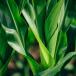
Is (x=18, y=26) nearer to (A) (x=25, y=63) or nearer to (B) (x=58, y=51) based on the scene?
(B) (x=58, y=51)

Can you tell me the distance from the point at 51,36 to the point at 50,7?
11cm

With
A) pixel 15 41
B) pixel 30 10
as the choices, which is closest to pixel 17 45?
pixel 15 41

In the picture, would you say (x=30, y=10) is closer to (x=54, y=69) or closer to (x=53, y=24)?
(x=53, y=24)

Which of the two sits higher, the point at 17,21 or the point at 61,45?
the point at 17,21

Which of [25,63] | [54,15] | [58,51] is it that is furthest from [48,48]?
[25,63]

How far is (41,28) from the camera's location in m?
1.16

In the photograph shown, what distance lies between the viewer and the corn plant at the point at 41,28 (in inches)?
43.2

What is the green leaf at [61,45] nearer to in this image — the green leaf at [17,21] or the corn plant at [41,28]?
the corn plant at [41,28]

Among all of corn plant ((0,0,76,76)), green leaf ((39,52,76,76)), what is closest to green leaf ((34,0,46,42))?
corn plant ((0,0,76,76))

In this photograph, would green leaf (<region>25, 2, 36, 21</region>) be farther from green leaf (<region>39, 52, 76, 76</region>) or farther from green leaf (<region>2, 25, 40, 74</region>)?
green leaf (<region>39, 52, 76, 76</region>)

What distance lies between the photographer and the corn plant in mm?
1097

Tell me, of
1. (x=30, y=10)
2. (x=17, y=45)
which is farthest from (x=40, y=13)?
(x=17, y=45)

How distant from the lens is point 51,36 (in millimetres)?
1156

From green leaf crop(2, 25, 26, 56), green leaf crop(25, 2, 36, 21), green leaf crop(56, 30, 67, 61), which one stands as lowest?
green leaf crop(56, 30, 67, 61)
